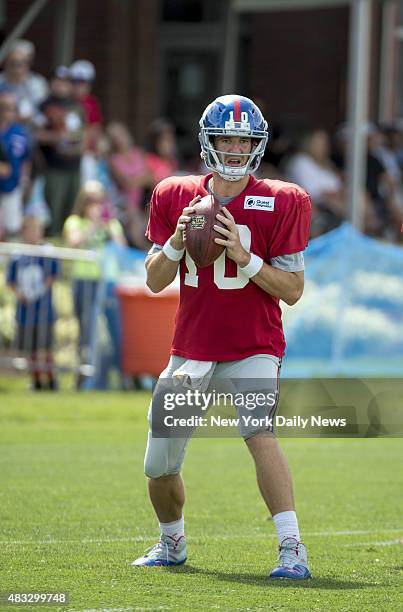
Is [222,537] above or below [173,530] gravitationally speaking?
below

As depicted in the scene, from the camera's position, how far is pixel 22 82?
15.7 meters

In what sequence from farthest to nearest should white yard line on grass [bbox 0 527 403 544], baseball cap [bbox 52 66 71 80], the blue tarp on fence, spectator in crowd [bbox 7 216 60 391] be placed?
baseball cap [bbox 52 66 71 80]
the blue tarp on fence
spectator in crowd [bbox 7 216 60 391]
white yard line on grass [bbox 0 527 403 544]

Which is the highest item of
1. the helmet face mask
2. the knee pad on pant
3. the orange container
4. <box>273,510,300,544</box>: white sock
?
the helmet face mask

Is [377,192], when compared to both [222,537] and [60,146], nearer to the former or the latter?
[60,146]

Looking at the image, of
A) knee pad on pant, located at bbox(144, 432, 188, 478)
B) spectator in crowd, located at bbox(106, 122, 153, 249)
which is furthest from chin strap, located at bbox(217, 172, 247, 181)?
spectator in crowd, located at bbox(106, 122, 153, 249)

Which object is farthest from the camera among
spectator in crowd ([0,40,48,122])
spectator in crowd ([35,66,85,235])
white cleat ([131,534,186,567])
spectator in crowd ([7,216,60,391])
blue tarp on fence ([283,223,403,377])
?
spectator in crowd ([35,66,85,235])

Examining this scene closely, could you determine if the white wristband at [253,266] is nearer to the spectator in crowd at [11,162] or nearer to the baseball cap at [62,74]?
the spectator in crowd at [11,162]

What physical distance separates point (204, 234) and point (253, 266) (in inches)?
10.0

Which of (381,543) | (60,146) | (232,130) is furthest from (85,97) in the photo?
(232,130)

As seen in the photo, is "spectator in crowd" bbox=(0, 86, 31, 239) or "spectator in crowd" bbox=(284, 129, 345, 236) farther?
"spectator in crowd" bbox=(284, 129, 345, 236)

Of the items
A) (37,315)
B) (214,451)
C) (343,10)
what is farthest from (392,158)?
(214,451)

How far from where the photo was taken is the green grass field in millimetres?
5586

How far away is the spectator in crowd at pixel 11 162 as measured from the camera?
14594 millimetres

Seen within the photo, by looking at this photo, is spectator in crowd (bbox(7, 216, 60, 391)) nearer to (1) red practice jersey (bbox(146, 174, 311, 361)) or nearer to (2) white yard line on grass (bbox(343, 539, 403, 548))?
(2) white yard line on grass (bbox(343, 539, 403, 548))
